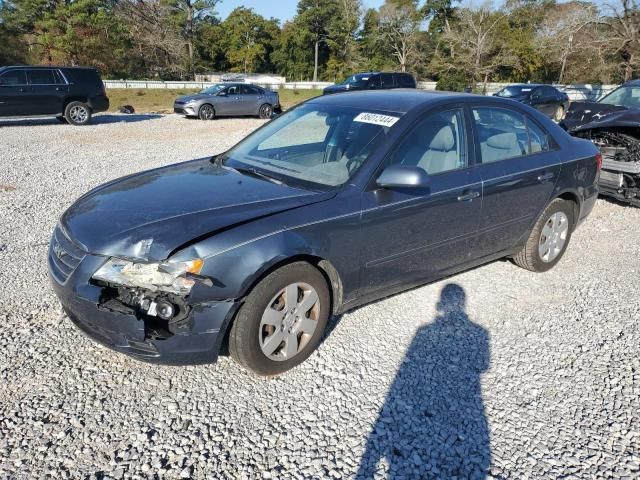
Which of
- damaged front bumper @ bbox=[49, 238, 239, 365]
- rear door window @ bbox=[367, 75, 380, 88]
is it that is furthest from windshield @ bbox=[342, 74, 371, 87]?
damaged front bumper @ bbox=[49, 238, 239, 365]

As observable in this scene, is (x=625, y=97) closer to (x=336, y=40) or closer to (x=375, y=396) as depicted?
(x=375, y=396)

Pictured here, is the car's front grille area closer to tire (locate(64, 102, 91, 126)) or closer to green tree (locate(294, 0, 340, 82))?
tire (locate(64, 102, 91, 126))

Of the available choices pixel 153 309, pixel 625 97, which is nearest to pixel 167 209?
pixel 153 309

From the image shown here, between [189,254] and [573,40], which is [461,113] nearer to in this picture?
[189,254]

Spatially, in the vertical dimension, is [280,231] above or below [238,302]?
above

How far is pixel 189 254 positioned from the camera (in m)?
2.59

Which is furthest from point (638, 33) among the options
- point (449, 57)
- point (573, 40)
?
point (449, 57)

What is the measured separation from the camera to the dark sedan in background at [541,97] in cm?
1819

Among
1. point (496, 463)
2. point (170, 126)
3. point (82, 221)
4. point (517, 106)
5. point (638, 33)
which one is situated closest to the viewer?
point (496, 463)

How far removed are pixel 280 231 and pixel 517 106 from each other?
110 inches

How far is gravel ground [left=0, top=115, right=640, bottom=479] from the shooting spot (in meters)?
2.40

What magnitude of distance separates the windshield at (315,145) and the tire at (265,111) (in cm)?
1735

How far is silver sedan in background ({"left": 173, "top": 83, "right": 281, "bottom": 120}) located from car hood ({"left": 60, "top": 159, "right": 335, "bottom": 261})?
16793mm

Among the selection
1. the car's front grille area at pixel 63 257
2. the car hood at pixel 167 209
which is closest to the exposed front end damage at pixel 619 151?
the car hood at pixel 167 209
